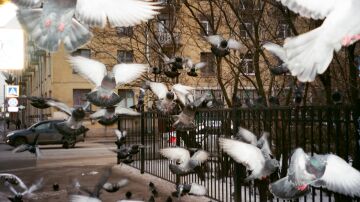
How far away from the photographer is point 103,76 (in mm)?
3350

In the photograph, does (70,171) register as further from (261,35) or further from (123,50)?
(261,35)

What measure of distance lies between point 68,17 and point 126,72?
241 cm

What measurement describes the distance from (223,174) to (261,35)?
6254 mm

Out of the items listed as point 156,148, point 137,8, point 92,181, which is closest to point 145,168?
point 156,148

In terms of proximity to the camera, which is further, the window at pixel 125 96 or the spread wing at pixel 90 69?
the window at pixel 125 96

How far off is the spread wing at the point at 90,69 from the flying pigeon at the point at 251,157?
1437 mm

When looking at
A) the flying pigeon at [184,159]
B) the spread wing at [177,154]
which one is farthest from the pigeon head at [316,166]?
the spread wing at [177,154]

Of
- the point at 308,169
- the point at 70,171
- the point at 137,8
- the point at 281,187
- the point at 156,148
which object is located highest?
the point at 137,8

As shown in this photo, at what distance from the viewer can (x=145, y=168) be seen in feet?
45.1

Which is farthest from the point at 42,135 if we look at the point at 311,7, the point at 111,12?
the point at 311,7

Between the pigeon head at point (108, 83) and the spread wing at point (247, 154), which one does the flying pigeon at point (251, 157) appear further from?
the pigeon head at point (108, 83)

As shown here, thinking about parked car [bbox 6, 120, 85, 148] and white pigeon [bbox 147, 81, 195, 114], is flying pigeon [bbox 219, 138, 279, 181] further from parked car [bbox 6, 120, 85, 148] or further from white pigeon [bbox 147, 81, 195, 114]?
parked car [bbox 6, 120, 85, 148]

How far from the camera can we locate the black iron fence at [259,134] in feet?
20.2

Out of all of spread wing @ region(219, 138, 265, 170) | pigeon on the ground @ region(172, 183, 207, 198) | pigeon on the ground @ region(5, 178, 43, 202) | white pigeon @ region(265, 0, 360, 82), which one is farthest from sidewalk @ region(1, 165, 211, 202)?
white pigeon @ region(265, 0, 360, 82)
